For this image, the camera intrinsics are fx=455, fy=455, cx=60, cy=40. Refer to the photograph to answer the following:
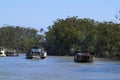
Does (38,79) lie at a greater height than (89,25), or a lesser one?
lesser

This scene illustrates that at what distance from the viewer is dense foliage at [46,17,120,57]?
145950 mm

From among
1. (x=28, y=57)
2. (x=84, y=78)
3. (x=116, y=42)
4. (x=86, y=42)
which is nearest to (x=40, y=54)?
(x=28, y=57)

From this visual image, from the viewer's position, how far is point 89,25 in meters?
174

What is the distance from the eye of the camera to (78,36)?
547 feet

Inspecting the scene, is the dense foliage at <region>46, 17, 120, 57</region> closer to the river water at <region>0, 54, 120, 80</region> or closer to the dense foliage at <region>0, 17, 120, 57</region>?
the dense foliage at <region>0, 17, 120, 57</region>

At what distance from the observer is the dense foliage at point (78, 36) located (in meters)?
146

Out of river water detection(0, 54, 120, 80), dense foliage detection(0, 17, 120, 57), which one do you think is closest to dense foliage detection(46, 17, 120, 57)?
dense foliage detection(0, 17, 120, 57)

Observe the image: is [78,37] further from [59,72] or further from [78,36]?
[59,72]

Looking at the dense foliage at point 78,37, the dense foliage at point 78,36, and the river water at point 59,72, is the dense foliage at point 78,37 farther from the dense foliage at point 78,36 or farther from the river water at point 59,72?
the river water at point 59,72

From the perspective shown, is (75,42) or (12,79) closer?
(12,79)

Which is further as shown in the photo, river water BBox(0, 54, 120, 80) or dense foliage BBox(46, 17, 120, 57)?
dense foliage BBox(46, 17, 120, 57)

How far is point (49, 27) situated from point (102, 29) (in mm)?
43403

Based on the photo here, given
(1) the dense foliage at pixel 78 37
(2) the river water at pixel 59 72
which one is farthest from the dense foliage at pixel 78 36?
(2) the river water at pixel 59 72

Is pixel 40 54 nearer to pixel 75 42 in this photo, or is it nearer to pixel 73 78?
pixel 75 42
